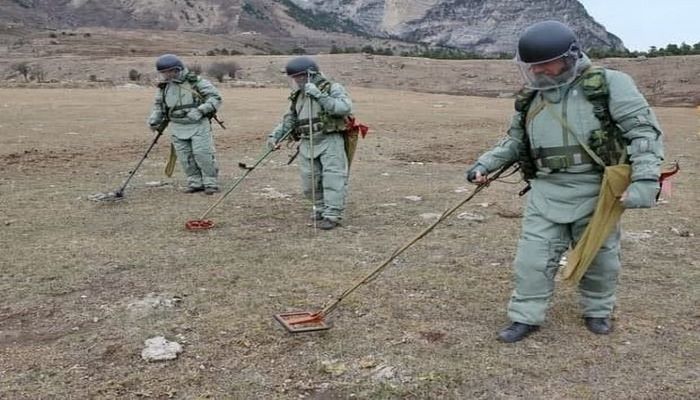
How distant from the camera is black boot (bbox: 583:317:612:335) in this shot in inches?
196

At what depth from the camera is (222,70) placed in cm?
4481

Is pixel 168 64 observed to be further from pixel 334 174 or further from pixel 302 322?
pixel 302 322

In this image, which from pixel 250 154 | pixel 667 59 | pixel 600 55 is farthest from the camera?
pixel 600 55

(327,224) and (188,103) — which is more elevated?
(188,103)

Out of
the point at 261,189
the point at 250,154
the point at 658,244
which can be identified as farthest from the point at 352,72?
the point at 658,244

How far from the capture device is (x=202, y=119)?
1005 centimetres

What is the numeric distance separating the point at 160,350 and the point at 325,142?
12.0 ft

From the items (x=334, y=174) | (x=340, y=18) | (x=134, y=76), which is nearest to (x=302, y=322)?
(x=334, y=174)

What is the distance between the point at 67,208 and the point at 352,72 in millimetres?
36637

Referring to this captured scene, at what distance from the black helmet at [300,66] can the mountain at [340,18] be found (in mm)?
122948

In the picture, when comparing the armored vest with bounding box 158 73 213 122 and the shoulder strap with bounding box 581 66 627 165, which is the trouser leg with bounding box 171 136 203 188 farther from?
the shoulder strap with bounding box 581 66 627 165

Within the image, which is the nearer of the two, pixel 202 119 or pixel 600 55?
pixel 202 119

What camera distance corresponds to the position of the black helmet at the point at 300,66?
26.0 ft

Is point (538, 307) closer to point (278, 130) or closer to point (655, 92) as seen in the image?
point (278, 130)
